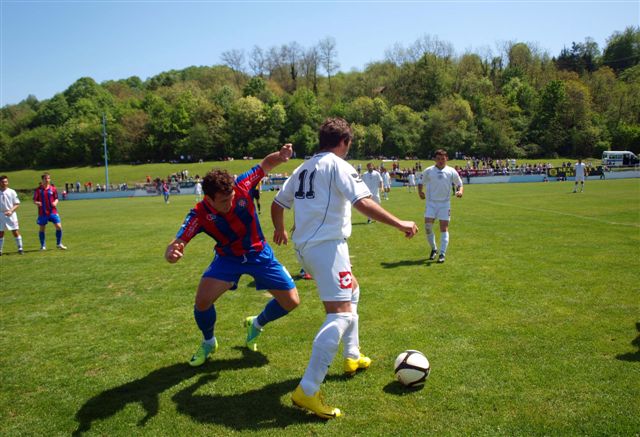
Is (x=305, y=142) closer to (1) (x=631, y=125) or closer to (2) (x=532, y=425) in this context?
(1) (x=631, y=125)

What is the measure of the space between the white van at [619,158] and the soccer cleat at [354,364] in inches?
2597

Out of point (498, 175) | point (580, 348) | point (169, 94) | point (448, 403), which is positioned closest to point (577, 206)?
point (580, 348)

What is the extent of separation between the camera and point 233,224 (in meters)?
4.87

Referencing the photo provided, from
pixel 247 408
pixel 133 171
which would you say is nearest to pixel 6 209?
pixel 247 408

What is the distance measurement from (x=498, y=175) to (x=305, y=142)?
117ft

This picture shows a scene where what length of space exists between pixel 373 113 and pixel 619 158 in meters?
37.9

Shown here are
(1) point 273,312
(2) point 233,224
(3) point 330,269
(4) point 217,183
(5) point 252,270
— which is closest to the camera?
(3) point 330,269

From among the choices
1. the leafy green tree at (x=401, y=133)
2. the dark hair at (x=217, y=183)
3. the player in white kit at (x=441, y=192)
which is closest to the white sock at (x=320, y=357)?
the dark hair at (x=217, y=183)

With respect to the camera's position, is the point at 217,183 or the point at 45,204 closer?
the point at 217,183

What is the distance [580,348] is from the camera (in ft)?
16.6

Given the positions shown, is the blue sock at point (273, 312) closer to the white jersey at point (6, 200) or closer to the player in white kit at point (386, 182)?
the white jersey at point (6, 200)

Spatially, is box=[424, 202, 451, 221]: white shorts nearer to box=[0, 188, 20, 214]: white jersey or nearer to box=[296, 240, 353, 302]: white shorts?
box=[296, 240, 353, 302]: white shorts

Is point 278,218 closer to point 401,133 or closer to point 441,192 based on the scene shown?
point 441,192

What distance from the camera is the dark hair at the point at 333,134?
13.7 ft
